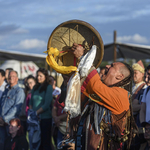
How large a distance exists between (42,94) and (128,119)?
2973mm

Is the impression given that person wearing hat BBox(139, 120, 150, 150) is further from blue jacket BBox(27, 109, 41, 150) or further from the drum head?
blue jacket BBox(27, 109, 41, 150)

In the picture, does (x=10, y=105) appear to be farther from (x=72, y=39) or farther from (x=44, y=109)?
(x=72, y=39)

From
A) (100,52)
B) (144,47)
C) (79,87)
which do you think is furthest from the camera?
(144,47)

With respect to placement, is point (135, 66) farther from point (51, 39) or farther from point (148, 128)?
point (51, 39)

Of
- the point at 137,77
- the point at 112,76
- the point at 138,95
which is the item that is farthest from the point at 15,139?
the point at 112,76

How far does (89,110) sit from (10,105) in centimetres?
317

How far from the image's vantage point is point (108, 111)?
8.36ft

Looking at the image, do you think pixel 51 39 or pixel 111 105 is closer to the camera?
pixel 111 105

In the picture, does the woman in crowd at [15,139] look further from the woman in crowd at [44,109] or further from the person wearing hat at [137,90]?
the person wearing hat at [137,90]

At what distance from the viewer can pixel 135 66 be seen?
16.2 ft

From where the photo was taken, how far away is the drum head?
252 centimetres

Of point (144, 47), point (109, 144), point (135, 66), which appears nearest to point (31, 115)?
point (135, 66)

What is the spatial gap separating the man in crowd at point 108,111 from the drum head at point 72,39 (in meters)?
0.08

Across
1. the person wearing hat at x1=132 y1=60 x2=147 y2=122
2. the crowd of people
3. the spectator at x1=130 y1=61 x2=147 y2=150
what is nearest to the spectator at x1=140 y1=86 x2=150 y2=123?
the crowd of people
